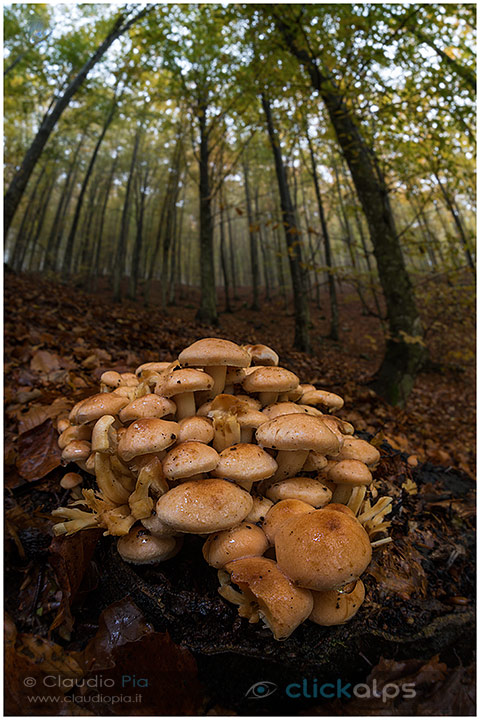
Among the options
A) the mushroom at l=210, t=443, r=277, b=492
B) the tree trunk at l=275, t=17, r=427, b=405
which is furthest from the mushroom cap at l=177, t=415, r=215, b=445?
the tree trunk at l=275, t=17, r=427, b=405

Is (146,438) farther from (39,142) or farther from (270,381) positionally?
(39,142)

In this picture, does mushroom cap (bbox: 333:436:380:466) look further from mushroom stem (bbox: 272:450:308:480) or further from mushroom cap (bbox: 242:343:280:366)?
mushroom cap (bbox: 242:343:280:366)

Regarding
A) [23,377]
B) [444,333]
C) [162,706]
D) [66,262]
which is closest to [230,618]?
[162,706]

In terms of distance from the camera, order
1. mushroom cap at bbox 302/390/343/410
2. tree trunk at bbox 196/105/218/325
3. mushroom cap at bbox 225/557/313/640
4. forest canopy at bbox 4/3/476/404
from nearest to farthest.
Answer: mushroom cap at bbox 225/557/313/640, mushroom cap at bbox 302/390/343/410, forest canopy at bbox 4/3/476/404, tree trunk at bbox 196/105/218/325

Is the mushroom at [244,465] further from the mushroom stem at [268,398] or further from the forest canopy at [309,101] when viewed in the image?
the forest canopy at [309,101]

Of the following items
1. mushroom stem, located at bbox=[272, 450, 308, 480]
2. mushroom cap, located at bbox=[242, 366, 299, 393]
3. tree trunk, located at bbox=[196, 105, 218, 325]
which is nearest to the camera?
mushroom stem, located at bbox=[272, 450, 308, 480]
